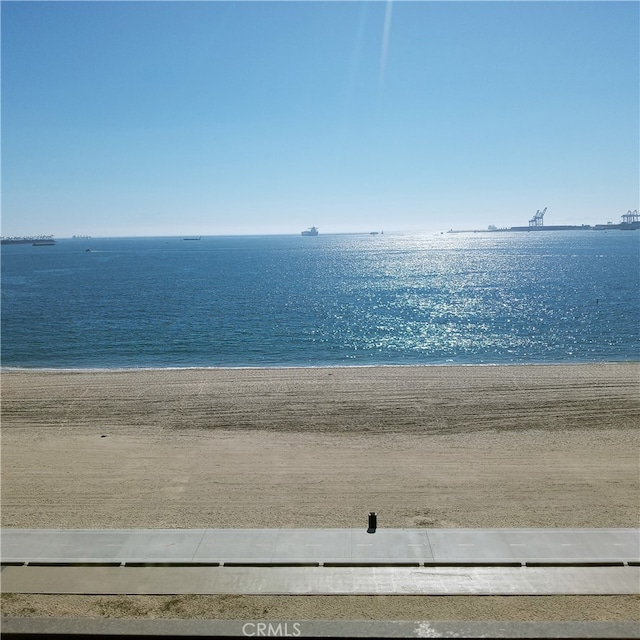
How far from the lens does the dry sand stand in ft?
30.3

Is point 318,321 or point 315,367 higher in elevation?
point 315,367

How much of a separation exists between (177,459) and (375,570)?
33.1 ft

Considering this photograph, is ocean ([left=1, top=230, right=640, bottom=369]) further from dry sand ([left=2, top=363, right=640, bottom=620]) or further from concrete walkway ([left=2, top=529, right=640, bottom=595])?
concrete walkway ([left=2, top=529, right=640, bottom=595])
